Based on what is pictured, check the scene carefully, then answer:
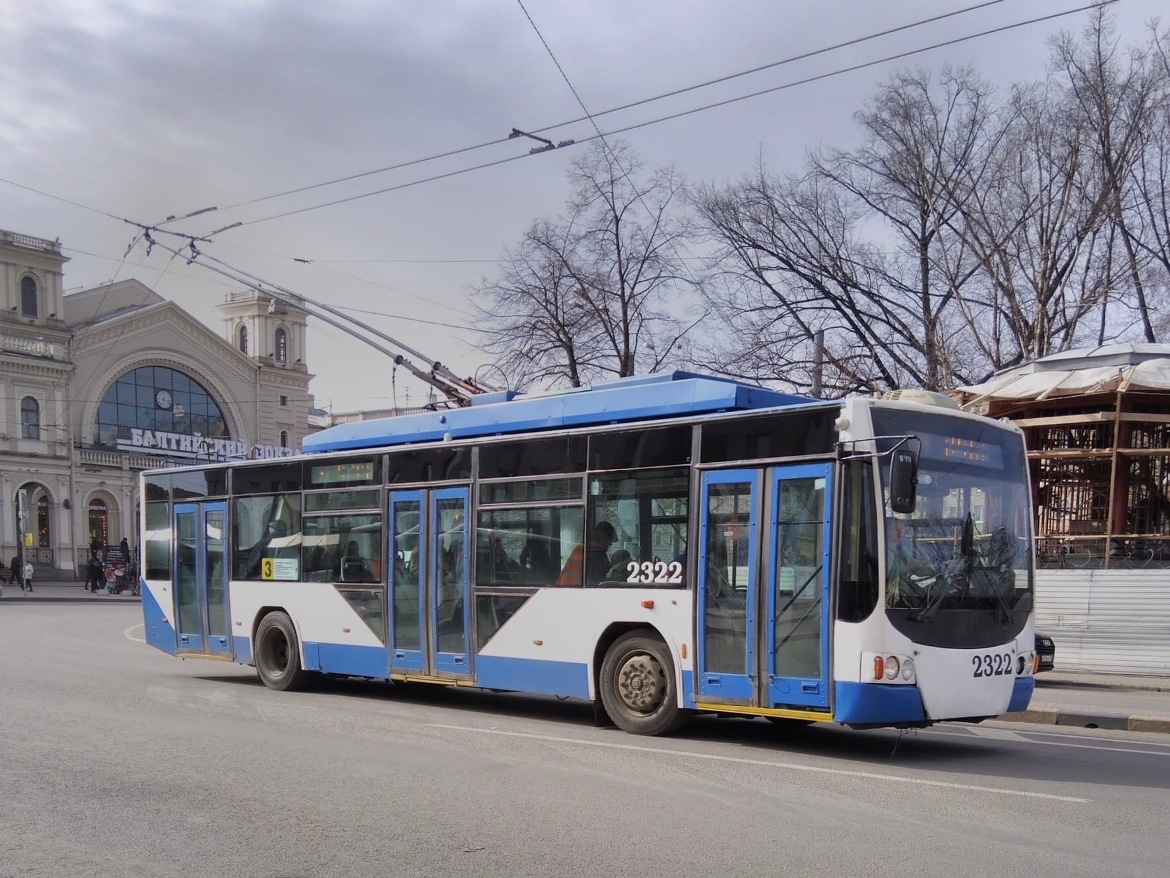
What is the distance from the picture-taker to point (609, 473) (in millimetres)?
11141

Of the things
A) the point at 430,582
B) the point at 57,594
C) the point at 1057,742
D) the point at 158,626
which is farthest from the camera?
the point at 57,594

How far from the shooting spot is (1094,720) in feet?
41.5

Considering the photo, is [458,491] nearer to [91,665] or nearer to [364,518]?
[364,518]

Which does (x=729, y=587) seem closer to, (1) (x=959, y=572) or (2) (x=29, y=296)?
(1) (x=959, y=572)

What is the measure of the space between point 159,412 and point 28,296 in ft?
30.7

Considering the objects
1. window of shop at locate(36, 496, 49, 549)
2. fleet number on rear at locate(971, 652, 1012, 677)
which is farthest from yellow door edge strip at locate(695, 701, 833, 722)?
window of shop at locate(36, 496, 49, 549)

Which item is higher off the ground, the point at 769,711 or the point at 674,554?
the point at 674,554

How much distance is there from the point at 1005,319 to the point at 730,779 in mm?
22615

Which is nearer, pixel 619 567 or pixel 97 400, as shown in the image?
pixel 619 567

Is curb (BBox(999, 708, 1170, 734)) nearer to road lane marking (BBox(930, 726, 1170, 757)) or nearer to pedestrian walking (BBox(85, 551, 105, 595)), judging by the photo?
road lane marking (BBox(930, 726, 1170, 757))

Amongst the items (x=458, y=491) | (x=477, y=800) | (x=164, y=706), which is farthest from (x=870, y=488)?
(x=164, y=706)

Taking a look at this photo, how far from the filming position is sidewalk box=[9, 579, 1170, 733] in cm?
1250

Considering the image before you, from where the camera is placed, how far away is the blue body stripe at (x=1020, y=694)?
32.1ft

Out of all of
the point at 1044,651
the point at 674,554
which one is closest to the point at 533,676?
the point at 674,554
